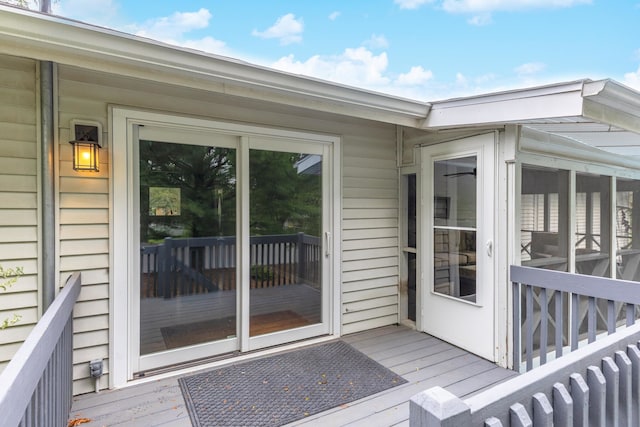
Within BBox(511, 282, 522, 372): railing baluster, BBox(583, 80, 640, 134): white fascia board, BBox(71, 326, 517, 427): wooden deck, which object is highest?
BBox(583, 80, 640, 134): white fascia board

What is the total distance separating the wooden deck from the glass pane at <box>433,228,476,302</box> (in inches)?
21.7

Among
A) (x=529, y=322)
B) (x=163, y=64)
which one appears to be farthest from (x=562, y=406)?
(x=163, y=64)

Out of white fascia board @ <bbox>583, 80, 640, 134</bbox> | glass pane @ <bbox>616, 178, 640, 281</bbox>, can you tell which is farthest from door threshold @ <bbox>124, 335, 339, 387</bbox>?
glass pane @ <bbox>616, 178, 640, 281</bbox>

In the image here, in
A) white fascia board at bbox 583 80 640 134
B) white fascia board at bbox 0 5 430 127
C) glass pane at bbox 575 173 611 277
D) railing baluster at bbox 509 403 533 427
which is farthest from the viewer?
glass pane at bbox 575 173 611 277

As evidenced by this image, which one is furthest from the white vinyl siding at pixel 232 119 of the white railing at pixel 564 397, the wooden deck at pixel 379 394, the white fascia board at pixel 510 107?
the white railing at pixel 564 397

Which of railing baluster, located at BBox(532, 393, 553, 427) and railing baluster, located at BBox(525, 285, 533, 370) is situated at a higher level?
railing baluster, located at BBox(532, 393, 553, 427)

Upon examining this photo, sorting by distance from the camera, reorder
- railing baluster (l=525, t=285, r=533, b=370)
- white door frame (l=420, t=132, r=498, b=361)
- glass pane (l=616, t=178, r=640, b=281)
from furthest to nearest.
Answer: glass pane (l=616, t=178, r=640, b=281)
white door frame (l=420, t=132, r=498, b=361)
railing baluster (l=525, t=285, r=533, b=370)

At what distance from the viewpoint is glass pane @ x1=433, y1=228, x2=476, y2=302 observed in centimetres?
316

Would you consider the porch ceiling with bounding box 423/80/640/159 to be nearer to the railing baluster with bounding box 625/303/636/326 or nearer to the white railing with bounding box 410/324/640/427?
the railing baluster with bounding box 625/303/636/326

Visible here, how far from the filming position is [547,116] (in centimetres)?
231

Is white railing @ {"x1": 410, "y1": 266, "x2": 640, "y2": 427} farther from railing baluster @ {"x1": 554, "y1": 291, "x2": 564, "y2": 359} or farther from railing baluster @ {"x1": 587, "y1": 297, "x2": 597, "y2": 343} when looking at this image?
railing baluster @ {"x1": 554, "y1": 291, "x2": 564, "y2": 359}

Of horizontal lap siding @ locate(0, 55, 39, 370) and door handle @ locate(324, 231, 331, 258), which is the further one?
door handle @ locate(324, 231, 331, 258)

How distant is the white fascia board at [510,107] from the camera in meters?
2.21

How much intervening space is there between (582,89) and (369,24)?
569 cm
